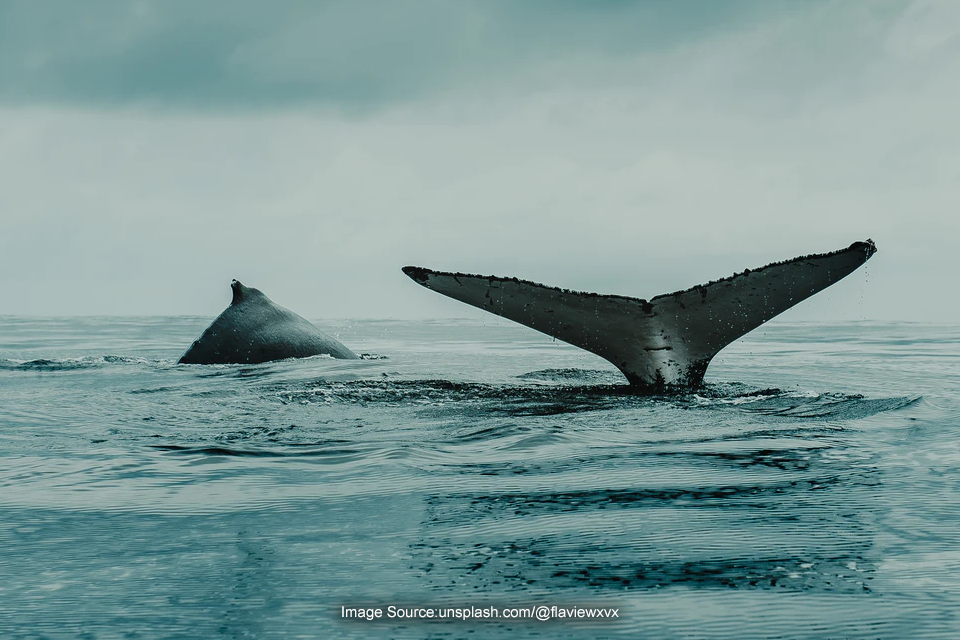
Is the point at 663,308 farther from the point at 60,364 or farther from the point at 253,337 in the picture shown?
the point at 60,364

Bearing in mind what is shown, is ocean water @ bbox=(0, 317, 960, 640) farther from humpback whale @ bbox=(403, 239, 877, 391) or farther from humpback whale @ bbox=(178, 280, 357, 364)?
humpback whale @ bbox=(178, 280, 357, 364)

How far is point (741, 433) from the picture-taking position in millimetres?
4621

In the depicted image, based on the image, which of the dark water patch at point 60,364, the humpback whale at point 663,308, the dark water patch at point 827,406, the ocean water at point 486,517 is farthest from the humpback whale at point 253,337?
the dark water patch at point 827,406

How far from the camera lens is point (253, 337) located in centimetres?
958

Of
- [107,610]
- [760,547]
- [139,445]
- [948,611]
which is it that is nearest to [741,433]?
[760,547]

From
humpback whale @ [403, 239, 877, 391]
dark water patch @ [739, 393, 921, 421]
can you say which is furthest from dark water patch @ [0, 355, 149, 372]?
dark water patch @ [739, 393, 921, 421]

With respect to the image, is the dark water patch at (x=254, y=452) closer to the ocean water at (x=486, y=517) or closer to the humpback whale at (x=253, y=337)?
the ocean water at (x=486, y=517)

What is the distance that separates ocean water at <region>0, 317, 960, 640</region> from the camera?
6.31 feet

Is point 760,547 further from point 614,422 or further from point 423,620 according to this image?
Result: point 614,422

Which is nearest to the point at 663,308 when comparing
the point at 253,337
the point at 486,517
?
the point at 486,517

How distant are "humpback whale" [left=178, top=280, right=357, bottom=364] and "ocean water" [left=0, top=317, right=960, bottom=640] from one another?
11.1 feet

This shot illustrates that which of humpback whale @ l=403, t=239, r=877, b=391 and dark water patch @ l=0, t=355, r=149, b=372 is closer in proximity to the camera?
humpback whale @ l=403, t=239, r=877, b=391

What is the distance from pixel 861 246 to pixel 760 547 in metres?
3.08

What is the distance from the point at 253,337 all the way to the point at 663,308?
532 centimetres
